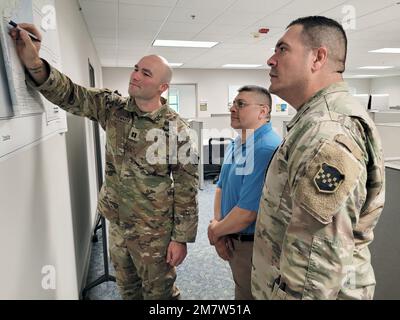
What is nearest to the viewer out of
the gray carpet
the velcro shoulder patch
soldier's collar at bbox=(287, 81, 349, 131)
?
the velcro shoulder patch

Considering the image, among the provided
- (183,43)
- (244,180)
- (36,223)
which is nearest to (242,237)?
(244,180)

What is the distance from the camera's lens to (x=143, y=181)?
139cm

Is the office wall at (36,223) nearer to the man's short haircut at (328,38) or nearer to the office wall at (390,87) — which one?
the man's short haircut at (328,38)

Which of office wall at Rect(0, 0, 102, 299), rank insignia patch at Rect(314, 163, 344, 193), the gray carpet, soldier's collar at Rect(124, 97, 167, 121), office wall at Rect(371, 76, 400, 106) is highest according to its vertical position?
office wall at Rect(371, 76, 400, 106)

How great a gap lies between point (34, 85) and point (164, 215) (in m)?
0.81

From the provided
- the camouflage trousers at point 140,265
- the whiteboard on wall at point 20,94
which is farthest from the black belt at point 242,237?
the whiteboard on wall at point 20,94

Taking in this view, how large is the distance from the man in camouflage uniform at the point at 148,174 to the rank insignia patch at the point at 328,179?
32.1 inches

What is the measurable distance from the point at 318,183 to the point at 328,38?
46 cm

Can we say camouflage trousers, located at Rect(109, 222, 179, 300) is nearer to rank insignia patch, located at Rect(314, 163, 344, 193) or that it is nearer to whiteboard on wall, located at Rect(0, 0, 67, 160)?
whiteboard on wall, located at Rect(0, 0, 67, 160)

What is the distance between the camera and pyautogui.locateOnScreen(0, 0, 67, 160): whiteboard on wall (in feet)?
2.19

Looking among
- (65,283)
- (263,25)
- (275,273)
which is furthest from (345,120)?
(263,25)

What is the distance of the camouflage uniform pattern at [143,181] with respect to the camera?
139 centimetres

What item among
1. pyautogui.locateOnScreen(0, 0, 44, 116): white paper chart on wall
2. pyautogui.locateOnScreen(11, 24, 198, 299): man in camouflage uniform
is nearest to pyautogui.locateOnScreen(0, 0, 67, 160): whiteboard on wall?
pyautogui.locateOnScreen(0, 0, 44, 116): white paper chart on wall

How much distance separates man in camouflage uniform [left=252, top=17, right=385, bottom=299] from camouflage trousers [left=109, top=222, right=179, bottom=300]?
0.62 m
